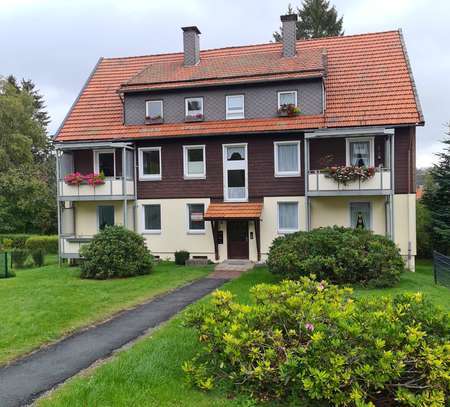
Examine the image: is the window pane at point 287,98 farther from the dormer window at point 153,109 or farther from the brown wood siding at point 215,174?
the dormer window at point 153,109

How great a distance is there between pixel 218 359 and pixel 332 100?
Result: 18120 mm

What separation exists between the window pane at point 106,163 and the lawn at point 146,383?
1658 cm

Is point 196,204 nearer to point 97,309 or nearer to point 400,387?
point 97,309

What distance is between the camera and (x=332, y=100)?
891 inches

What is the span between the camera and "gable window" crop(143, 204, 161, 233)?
945 inches

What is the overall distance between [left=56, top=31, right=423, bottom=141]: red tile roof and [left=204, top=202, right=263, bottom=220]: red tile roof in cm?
340

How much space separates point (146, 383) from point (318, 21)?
1893 inches

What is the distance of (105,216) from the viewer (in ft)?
81.2

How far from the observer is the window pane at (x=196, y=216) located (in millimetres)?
23348

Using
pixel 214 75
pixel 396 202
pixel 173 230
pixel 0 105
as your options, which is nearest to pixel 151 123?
pixel 214 75

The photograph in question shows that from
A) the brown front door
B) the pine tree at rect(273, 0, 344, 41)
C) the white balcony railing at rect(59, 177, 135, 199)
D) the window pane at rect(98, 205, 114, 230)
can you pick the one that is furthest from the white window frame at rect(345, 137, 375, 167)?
the pine tree at rect(273, 0, 344, 41)

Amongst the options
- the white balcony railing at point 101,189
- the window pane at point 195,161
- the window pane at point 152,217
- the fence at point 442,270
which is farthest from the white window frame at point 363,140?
→ the white balcony railing at point 101,189

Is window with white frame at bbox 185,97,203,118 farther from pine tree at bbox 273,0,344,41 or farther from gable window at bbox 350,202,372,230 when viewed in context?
pine tree at bbox 273,0,344,41

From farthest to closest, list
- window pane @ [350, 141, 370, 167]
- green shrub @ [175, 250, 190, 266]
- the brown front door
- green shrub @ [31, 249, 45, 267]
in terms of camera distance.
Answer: green shrub @ [31, 249, 45, 267] < the brown front door < green shrub @ [175, 250, 190, 266] < window pane @ [350, 141, 370, 167]
